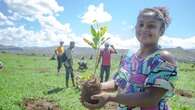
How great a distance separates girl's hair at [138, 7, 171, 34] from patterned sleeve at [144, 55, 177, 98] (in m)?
0.28

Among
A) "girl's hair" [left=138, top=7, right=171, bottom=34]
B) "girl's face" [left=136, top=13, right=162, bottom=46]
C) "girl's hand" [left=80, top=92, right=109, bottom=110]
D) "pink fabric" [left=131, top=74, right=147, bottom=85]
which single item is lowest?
"girl's hand" [left=80, top=92, right=109, bottom=110]

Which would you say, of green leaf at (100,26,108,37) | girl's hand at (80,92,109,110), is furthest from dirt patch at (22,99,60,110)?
girl's hand at (80,92,109,110)

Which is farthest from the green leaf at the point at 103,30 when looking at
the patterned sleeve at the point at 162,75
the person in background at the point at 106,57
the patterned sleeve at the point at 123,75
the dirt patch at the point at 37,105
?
the person in background at the point at 106,57

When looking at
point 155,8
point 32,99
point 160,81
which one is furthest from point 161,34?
point 32,99

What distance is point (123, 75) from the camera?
9.53 ft

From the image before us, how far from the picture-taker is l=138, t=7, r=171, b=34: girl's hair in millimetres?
2695

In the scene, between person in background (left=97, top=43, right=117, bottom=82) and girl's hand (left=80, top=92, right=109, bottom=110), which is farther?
person in background (left=97, top=43, right=117, bottom=82)

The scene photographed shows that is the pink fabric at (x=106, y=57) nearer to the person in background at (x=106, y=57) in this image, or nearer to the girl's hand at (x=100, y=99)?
the person in background at (x=106, y=57)

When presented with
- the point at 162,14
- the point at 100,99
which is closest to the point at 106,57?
the point at 162,14

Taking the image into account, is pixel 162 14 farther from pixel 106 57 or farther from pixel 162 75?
pixel 106 57

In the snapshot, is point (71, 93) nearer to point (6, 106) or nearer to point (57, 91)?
point (57, 91)

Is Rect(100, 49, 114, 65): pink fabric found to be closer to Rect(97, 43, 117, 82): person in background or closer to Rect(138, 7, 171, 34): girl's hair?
Rect(97, 43, 117, 82): person in background

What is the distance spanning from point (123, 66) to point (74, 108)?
28.6 feet

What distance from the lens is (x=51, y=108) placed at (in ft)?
36.3
